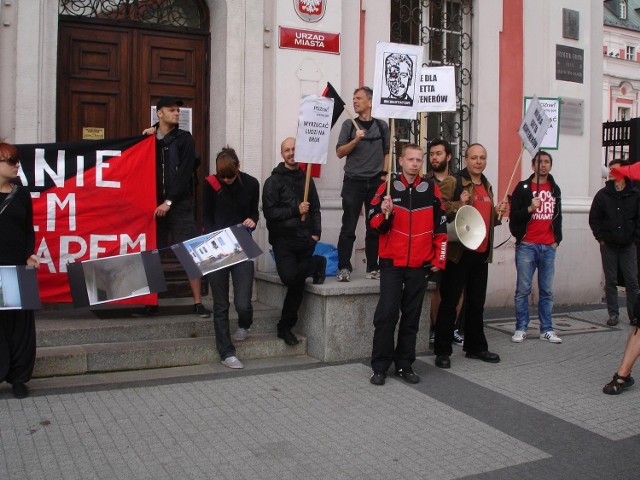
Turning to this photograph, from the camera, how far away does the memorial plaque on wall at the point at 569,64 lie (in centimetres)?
1081

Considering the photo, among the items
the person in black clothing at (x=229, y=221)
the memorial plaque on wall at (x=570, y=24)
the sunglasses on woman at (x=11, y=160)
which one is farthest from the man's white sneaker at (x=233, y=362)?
the memorial plaque on wall at (x=570, y=24)

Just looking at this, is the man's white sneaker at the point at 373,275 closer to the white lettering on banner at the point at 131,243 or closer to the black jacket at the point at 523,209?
the black jacket at the point at 523,209

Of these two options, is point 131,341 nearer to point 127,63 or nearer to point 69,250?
point 69,250

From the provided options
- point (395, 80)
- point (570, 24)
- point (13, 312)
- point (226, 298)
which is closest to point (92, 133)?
point (226, 298)

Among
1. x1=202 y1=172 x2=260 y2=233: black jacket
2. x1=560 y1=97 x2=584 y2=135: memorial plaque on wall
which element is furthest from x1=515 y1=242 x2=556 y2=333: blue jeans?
x1=560 y1=97 x2=584 y2=135: memorial plaque on wall

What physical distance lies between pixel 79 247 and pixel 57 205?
1.43 feet

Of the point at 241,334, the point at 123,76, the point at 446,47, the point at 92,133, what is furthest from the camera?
the point at 446,47

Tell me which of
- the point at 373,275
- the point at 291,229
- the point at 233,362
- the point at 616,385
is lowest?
the point at 616,385

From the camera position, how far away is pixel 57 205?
6891 millimetres

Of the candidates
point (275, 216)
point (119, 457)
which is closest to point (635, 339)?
point (275, 216)

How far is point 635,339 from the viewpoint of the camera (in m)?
6.11

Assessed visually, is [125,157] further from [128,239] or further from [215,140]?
[215,140]

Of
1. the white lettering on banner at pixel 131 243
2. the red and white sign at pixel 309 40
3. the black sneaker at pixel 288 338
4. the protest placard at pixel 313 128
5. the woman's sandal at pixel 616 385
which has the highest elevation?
the red and white sign at pixel 309 40

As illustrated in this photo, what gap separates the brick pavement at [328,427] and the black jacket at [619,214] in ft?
9.30
